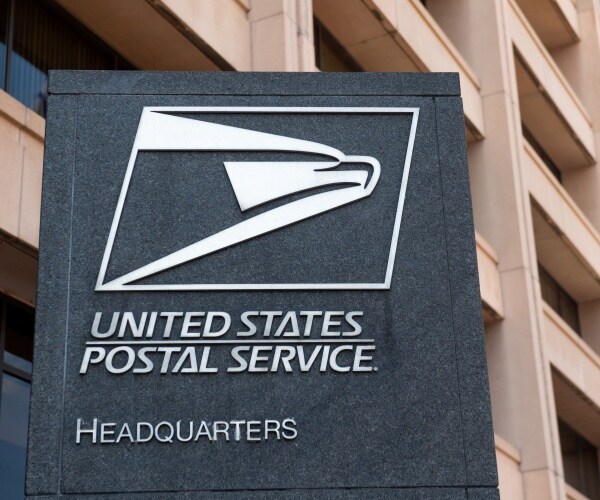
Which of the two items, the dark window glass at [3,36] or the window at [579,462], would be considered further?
the window at [579,462]

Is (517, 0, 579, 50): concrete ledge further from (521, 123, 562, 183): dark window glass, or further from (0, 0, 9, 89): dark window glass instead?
(0, 0, 9, 89): dark window glass

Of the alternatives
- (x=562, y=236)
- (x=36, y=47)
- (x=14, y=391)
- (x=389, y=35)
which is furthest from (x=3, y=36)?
(x=562, y=236)

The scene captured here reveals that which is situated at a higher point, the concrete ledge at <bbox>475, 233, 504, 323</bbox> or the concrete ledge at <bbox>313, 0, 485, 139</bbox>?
the concrete ledge at <bbox>313, 0, 485, 139</bbox>

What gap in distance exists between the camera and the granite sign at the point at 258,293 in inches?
282

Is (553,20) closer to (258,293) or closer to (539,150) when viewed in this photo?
(539,150)

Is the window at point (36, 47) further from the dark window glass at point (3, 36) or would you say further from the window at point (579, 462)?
the window at point (579, 462)

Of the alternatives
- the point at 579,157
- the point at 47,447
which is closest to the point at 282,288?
the point at 47,447

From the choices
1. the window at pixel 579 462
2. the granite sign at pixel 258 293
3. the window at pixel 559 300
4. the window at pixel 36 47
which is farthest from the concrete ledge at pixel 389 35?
the granite sign at pixel 258 293

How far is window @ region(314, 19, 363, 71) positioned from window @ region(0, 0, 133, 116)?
6152 mm

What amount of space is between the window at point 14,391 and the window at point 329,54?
897 cm

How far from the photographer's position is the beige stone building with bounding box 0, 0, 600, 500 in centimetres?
1229

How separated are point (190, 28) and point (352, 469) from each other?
8814mm

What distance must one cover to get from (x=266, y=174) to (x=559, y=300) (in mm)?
22299

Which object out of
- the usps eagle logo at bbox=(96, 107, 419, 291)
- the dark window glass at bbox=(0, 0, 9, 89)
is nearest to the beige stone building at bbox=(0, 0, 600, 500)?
the dark window glass at bbox=(0, 0, 9, 89)
